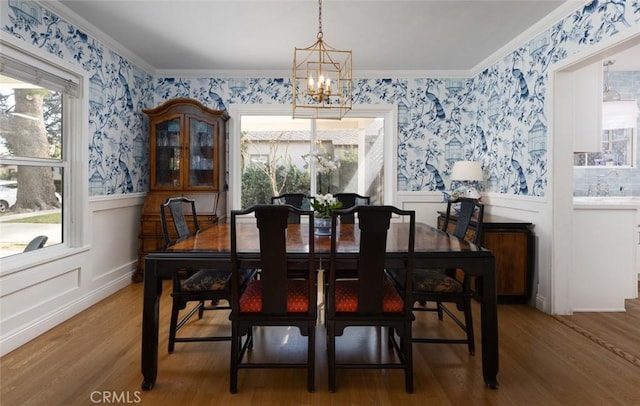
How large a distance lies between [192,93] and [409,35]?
2705 millimetres

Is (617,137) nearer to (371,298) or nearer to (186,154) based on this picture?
(371,298)

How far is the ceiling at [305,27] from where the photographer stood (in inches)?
114

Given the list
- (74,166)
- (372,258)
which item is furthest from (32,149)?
(372,258)

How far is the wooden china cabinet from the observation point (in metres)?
4.25

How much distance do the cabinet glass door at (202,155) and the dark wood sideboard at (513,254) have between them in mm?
3028

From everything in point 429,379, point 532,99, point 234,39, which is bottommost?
point 429,379

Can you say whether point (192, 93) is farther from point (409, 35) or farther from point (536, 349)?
point (536, 349)

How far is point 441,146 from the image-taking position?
4.68m

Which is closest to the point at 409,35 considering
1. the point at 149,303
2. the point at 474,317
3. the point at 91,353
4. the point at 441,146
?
the point at 441,146

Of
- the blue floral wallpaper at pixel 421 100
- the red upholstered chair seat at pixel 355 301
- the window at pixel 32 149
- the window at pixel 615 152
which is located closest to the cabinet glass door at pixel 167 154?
the blue floral wallpaper at pixel 421 100

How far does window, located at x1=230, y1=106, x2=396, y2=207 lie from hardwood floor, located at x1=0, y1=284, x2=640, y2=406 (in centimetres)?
230

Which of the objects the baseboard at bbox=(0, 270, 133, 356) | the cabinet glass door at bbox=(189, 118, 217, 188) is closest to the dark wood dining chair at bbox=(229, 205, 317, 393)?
the baseboard at bbox=(0, 270, 133, 356)

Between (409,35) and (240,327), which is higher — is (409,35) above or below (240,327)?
above

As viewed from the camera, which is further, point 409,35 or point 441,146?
point 441,146
